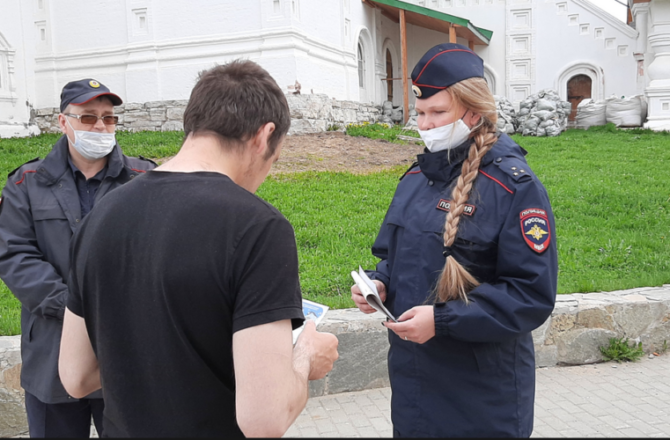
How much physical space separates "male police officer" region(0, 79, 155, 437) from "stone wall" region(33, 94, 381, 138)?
11251 millimetres

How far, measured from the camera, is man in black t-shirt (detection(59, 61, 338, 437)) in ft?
4.50

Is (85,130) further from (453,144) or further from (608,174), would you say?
(608,174)

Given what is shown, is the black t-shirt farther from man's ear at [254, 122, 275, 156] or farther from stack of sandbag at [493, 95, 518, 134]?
stack of sandbag at [493, 95, 518, 134]

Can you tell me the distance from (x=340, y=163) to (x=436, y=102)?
9.24m

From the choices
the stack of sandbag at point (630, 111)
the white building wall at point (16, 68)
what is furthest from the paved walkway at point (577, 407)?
the stack of sandbag at point (630, 111)

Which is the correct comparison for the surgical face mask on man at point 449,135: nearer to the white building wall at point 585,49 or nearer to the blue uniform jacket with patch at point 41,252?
the blue uniform jacket with patch at point 41,252

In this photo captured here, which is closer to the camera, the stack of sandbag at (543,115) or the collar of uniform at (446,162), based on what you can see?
the collar of uniform at (446,162)

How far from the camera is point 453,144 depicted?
2.30 m

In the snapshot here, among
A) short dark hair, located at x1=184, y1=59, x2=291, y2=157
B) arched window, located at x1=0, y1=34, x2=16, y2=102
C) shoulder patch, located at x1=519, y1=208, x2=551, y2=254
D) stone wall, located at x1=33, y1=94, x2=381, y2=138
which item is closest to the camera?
short dark hair, located at x1=184, y1=59, x2=291, y2=157

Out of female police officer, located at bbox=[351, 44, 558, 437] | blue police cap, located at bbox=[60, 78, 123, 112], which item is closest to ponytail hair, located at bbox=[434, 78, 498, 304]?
female police officer, located at bbox=[351, 44, 558, 437]

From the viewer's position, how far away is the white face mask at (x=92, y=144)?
2908 mm

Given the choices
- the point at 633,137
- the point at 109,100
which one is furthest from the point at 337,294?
the point at 633,137

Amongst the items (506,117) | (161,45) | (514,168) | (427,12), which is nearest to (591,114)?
(506,117)

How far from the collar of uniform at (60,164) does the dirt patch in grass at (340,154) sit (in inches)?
297
